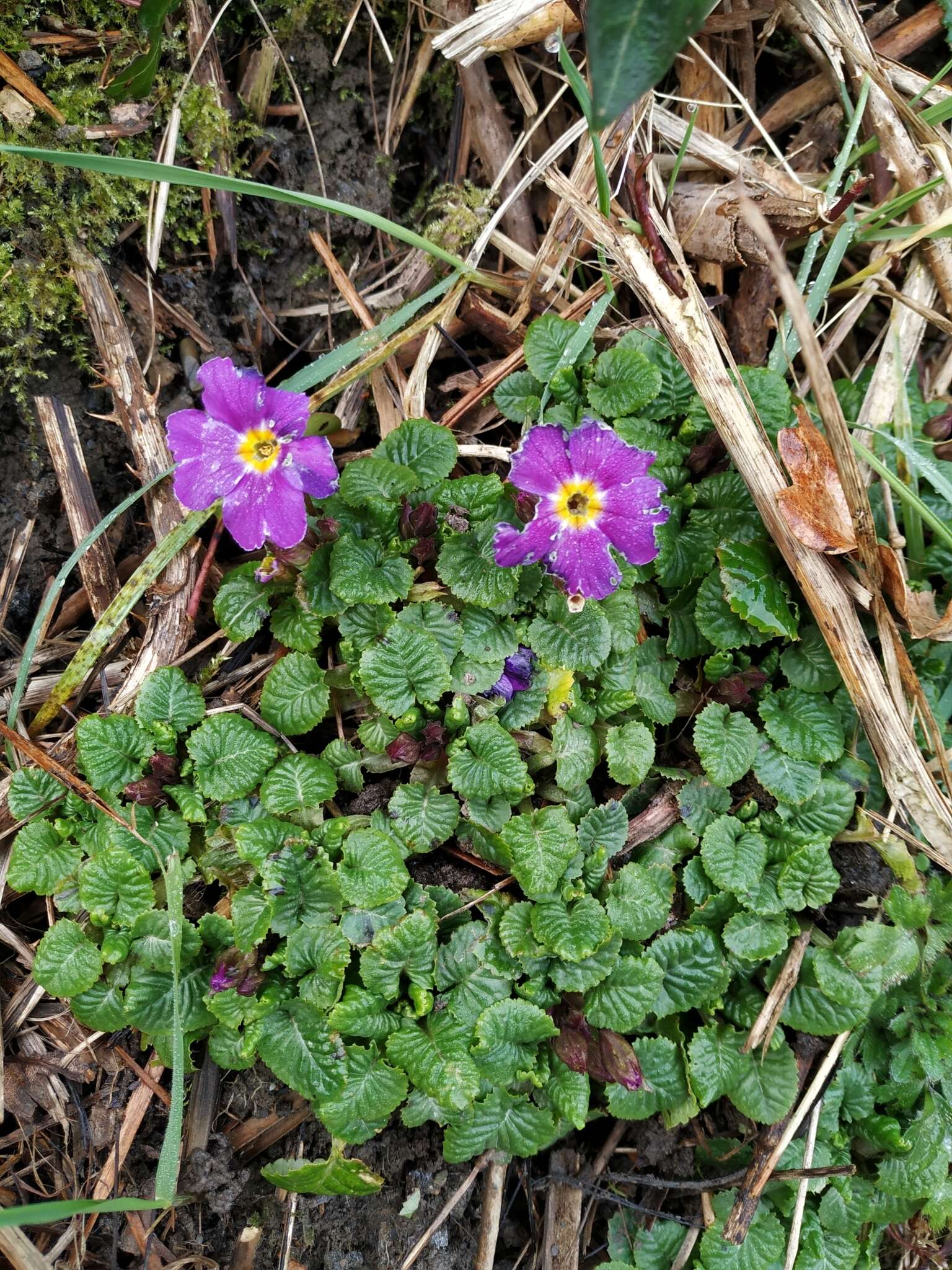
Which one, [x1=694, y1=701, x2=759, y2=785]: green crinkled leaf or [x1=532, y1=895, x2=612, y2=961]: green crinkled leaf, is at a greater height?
[x1=694, y1=701, x2=759, y2=785]: green crinkled leaf

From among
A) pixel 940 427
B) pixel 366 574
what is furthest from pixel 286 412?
pixel 940 427

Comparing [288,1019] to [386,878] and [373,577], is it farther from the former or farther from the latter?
[373,577]

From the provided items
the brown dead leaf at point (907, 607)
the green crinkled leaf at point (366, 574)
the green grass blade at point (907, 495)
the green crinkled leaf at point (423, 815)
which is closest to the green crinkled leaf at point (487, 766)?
the green crinkled leaf at point (423, 815)

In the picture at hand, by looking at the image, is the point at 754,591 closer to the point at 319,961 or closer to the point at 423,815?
the point at 423,815

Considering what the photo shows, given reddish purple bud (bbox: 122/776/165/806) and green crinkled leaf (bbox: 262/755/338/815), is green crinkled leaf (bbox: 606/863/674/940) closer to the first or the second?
green crinkled leaf (bbox: 262/755/338/815)

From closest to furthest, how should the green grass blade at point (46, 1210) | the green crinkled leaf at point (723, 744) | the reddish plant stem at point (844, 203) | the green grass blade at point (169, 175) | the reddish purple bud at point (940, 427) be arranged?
the green grass blade at point (46, 1210)
the green grass blade at point (169, 175)
the green crinkled leaf at point (723, 744)
the reddish plant stem at point (844, 203)
the reddish purple bud at point (940, 427)

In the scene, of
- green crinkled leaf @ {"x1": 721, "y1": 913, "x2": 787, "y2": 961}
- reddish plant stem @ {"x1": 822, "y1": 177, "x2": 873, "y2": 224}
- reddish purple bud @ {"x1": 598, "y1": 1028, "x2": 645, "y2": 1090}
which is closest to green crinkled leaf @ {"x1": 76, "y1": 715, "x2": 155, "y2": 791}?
reddish purple bud @ {"x1": 598, "y1": 1028, "x2": 645, "y2": 1090}

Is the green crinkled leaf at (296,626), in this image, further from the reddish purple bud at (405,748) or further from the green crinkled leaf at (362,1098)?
the green crinkled leaf at (362,1098)
